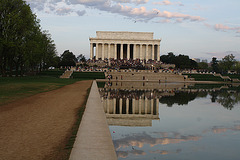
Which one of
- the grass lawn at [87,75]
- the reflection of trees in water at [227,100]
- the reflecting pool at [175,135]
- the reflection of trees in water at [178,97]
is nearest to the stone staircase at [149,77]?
the grass lawn at [87,75]

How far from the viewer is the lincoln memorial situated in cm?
10556

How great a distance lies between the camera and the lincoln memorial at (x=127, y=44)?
346 feet

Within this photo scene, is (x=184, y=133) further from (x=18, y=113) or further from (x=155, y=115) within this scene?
(x=18, y=113)

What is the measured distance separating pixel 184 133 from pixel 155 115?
3.93m

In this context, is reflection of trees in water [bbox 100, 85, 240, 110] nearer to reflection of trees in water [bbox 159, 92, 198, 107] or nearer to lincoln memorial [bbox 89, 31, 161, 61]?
reflection of trees in water [bbox 159, 92, 198, 107]

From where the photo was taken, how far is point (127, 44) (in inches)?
4208

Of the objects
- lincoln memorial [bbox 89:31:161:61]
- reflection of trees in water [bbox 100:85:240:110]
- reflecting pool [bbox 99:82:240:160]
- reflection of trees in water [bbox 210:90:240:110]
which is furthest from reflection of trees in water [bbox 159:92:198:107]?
lincoln memorial [bbox 89:31:161:61]

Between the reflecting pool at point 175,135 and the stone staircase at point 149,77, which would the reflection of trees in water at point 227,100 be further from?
the stone staircase at point 149,77

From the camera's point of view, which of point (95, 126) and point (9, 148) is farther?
point (95, 126)

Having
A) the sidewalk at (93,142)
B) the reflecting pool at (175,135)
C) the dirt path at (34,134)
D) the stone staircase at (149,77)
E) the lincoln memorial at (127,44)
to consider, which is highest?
the lincoln memorial at (127,44)

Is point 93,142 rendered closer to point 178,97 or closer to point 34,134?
point 34,134

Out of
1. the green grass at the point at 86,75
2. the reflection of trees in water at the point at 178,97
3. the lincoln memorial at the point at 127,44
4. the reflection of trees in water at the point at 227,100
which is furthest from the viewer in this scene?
the lincoln memorial at the point at 127,44

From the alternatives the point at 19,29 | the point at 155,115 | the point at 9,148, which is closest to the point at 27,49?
Answer: the point at 19,29

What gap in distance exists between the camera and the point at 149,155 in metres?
7.23
